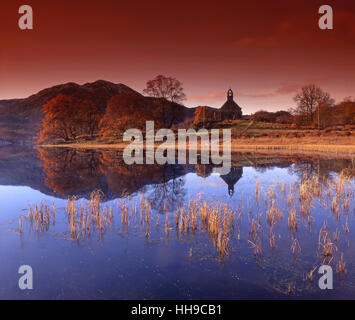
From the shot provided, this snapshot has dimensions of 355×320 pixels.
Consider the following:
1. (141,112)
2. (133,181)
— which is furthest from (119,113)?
(133,181)

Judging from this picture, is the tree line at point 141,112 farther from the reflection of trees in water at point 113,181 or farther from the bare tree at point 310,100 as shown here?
the reflection of trees in water at point 113,181

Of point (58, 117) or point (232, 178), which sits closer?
point (232, 178)

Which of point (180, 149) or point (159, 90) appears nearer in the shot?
point (180, 149)

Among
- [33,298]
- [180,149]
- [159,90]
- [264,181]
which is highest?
[159,90]

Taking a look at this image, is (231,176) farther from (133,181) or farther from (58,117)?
(58,117)

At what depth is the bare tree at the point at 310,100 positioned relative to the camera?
82125 millimetres

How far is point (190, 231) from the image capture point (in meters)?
11.1

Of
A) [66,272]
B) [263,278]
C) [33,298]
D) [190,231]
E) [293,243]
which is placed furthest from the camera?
[190,231]

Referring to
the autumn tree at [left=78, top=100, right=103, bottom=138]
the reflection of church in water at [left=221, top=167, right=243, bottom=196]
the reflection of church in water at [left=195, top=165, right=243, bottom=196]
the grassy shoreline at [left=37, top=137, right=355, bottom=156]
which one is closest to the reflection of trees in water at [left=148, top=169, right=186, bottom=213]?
the reflection of church in water at [left=195, top=165, right=243, bottom=196]

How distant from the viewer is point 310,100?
273 ft

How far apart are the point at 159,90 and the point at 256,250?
67.4 meters

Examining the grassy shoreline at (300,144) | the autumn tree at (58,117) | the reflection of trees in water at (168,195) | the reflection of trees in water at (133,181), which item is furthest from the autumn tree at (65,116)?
the reflection of trees in water at (168,195)

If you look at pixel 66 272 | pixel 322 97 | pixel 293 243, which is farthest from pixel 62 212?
pixel 322 97

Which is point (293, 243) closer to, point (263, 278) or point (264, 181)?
point (263, 278)
